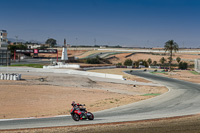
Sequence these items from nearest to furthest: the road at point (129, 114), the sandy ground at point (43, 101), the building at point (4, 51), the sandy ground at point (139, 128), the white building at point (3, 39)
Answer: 1. the sandy ground at point (139, 128)
2. the road at point (129, 114)
3. the sandy ground at point (43, 101)
4. the building at point (4, 51)
5. the white building at point (3, 39)

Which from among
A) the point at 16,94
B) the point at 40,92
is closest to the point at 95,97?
the point at 40,92

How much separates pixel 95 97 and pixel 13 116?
42.5 ft

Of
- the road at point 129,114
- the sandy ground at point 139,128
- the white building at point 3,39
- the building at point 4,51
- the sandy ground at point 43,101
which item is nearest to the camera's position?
the sandy ground at point 139,128

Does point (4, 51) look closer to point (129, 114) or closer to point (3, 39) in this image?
point (3, 39)

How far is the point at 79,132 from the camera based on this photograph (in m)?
15.3

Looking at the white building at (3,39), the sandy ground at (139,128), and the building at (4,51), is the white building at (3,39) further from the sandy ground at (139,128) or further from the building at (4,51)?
the sandy ground at (139,128)

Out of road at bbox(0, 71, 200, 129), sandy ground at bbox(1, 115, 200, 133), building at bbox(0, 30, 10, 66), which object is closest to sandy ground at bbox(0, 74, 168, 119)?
road at bbox(0, 71, 200, 129)

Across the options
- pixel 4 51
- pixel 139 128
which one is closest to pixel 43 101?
pixel 139 128

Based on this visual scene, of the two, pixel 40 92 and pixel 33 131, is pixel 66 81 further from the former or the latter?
pixel 33 131

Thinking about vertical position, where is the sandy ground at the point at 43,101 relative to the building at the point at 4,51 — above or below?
below

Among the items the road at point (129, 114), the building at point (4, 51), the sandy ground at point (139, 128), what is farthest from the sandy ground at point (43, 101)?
the sandy ground at point (139, 128)

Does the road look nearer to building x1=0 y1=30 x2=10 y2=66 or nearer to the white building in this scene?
building x1=0 y1=30 x2=10 y2=66

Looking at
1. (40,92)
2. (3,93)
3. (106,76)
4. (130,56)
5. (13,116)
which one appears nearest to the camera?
(13,116)

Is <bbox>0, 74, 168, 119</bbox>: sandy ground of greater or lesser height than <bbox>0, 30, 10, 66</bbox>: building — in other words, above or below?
below
